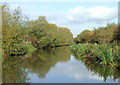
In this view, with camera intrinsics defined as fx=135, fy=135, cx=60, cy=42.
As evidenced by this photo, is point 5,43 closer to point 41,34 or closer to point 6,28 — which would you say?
point 6,28

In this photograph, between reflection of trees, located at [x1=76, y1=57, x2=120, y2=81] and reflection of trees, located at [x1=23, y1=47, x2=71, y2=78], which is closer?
reflection of trees, located at [x1=76, y1=57, x2=120, y2=81]

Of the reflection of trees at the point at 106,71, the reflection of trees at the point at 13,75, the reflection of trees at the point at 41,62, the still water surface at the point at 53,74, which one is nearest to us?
the reflection of trees at the point at 13,75

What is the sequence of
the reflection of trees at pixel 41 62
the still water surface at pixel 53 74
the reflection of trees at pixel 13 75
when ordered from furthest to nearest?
the reflection of trees at pixel 41 62, the still water surface at pixel 53 74, the reflection of trees at pixel 13 75

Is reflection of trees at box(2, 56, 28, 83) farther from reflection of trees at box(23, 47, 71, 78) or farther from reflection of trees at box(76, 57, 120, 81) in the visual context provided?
reflection of trees at box(76, 57, 120, 81)

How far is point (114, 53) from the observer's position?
33.0ft

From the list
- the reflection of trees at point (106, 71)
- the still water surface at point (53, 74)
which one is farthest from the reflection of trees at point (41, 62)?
the reflection of trees at point (106, 71)

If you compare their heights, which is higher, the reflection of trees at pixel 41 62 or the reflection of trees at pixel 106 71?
the reflection of trees at pixel 41 62

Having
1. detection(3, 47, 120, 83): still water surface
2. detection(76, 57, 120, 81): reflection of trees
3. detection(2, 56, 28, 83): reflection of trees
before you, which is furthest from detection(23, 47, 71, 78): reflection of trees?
detection(76, 57, 120, 81): reflection of trees

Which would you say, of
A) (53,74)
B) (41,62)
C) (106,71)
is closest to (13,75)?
(53,74)

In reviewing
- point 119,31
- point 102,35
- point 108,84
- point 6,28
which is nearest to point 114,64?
point 108,84

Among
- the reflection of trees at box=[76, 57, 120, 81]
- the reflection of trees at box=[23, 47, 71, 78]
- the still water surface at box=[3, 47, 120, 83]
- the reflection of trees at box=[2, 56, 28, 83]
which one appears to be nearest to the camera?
the reflection of trees at box=[2, 56, 28, 83]

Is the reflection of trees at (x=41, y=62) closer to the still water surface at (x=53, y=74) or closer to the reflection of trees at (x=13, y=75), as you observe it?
the still water surface at (x=53, y=74)

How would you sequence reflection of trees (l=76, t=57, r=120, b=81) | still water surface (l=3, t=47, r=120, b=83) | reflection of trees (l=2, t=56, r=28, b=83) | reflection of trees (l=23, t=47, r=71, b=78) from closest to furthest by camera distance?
reflection of trees (l=2, t=56, r=28, b=83), still water surface (l=3, t=47, r=120, b=83), reflection of trees (l=76, t=57, r=120, b=81), reflection of trees (l=23, t=47, r=71, b=78)

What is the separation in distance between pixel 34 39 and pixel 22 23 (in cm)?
1600
